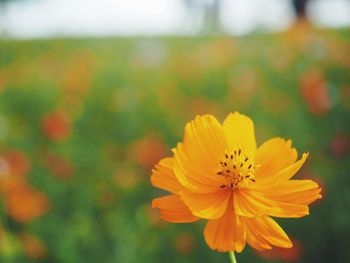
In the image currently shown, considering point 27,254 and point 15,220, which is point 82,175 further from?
point 27,254

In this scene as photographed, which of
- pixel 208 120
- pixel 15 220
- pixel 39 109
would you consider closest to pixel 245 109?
pixel 15 220

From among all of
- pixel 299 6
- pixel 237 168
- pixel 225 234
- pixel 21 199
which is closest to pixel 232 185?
pixel 237 168

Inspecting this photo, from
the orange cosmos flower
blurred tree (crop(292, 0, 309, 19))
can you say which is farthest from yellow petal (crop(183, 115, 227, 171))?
blurred tree (crop(292, 0, 309, 19))

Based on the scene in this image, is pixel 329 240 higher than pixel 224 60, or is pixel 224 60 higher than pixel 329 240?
pixel 224 60

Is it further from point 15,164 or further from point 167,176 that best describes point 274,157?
point 15,164

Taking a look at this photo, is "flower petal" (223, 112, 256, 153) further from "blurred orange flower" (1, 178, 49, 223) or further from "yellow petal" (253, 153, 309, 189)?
"blurred orange flower" (1, 178, 49, 223)
